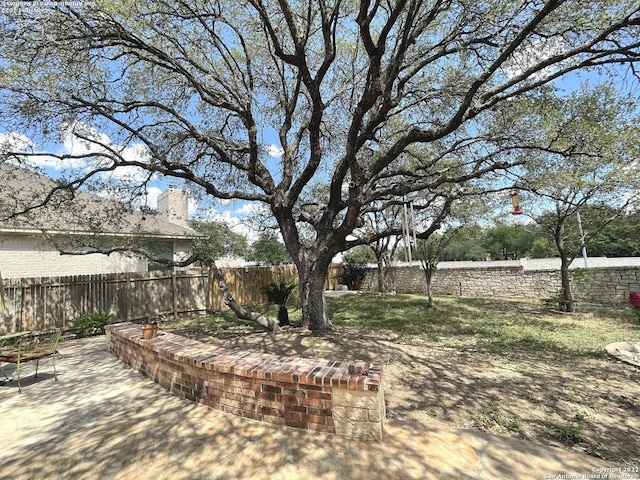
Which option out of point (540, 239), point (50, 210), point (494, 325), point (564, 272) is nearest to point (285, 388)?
point (494, 325)

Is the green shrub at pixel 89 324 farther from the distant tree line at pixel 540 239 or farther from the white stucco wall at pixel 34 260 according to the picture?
the distant tree line at pixel 540 239

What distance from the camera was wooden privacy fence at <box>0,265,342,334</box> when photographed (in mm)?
7254

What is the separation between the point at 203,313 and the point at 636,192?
13.7 meters

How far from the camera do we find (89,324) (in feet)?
26.0

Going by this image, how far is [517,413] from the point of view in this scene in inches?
128

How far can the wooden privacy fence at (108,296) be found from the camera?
23.8 ft

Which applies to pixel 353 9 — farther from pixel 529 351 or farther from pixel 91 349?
pixel 91 349

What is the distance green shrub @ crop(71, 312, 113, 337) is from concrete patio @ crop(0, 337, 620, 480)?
494cm

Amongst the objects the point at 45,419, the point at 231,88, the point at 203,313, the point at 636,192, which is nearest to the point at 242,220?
the point at 203,313

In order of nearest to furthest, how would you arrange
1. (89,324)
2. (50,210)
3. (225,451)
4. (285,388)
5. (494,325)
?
(225,451)
(285,388)
(89,324)
(494,325)
(50,210)

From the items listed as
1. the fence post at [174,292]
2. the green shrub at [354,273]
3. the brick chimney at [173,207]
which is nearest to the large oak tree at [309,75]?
the fence post at [174,292]

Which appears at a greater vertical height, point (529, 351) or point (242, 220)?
point (242, 220)

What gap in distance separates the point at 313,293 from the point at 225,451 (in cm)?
500

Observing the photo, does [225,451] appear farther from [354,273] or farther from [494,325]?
[354,273]
